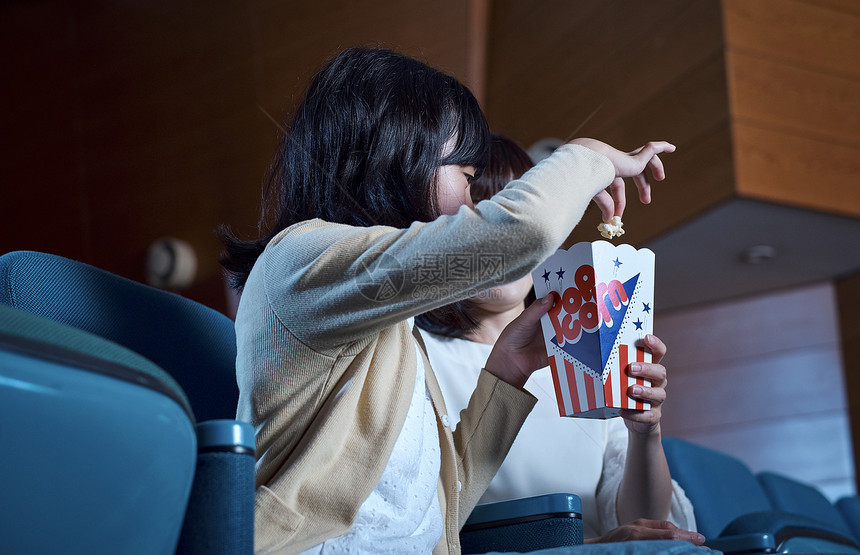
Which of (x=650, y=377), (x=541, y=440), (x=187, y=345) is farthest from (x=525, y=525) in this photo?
(x=187, y=345)

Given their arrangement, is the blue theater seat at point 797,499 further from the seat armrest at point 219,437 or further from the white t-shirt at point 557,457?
the seat armrest at point 219,437

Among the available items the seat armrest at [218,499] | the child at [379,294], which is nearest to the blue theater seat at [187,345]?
the seat armrest at [218,499]

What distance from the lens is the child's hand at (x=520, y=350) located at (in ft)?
3.05

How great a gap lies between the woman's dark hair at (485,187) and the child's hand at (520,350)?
18 cm

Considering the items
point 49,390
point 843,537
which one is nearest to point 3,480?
point 49,390

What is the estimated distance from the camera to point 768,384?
3.24 m

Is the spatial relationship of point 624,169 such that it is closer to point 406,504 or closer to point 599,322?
point 599,322

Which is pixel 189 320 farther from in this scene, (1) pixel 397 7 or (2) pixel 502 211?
(1) pixel 397 7

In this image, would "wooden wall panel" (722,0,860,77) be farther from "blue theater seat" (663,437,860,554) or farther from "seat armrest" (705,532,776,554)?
"seat armrest" (705,532,776,554)

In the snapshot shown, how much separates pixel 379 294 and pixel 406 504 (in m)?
0.26

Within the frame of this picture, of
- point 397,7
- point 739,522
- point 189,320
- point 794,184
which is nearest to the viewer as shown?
point 189,320

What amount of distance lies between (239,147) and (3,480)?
10.3 feet

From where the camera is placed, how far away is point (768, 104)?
8.63 feet

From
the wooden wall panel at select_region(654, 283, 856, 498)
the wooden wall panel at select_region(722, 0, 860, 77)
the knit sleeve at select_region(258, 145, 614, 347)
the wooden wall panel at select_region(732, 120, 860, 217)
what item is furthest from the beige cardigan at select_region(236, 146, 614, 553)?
the wooden wall panel at select_region(654, 283, 856, 498)
